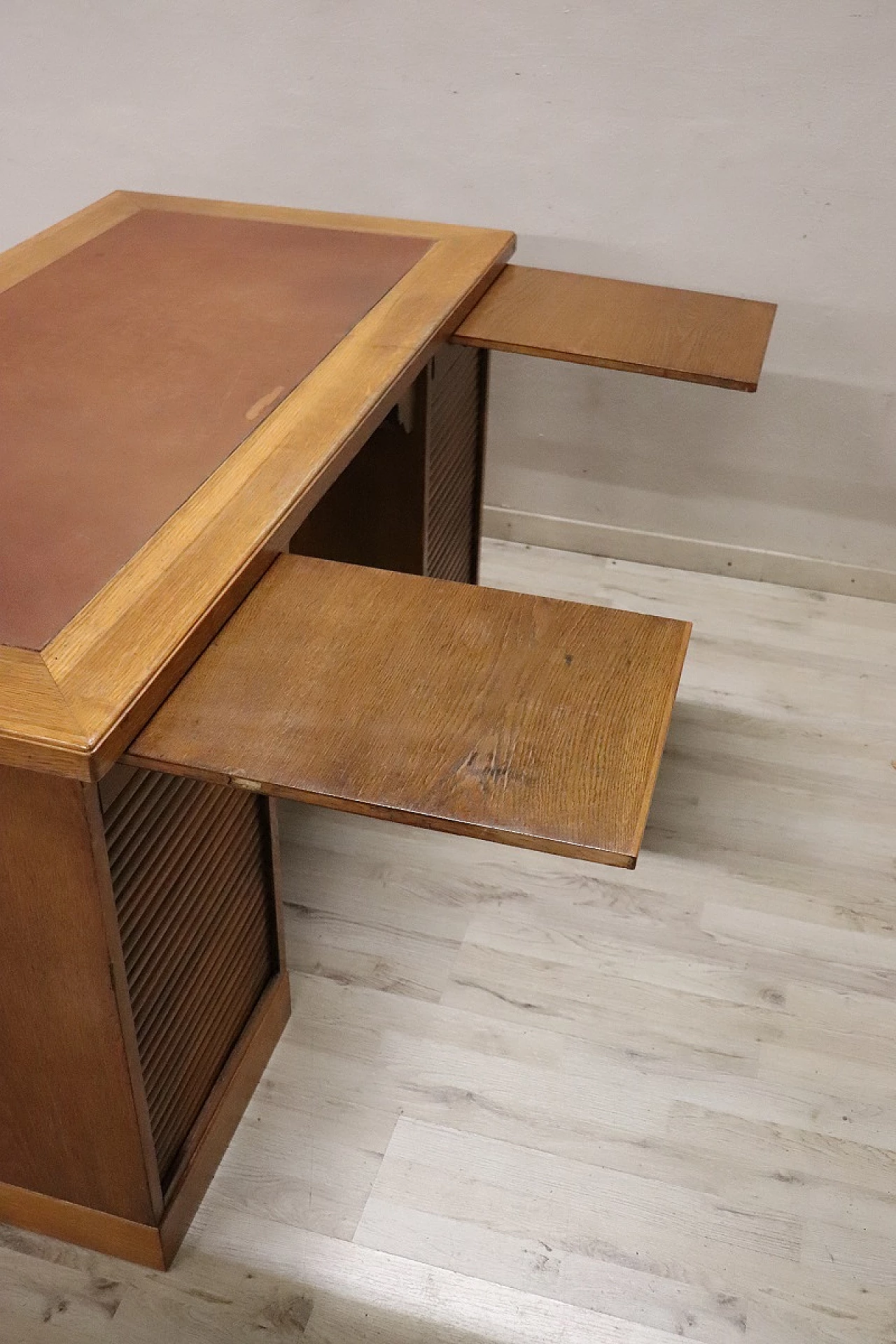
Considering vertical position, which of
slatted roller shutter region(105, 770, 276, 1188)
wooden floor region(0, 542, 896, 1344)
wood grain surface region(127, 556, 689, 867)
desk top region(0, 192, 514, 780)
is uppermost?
desk top region(0, 192, 514, 780)

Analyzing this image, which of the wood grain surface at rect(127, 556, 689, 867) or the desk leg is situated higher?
the wood grain surface at rect(127, 556, 689, 867)

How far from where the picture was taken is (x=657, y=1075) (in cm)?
174

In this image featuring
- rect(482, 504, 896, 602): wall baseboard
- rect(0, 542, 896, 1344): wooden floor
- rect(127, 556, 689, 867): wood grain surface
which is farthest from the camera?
rect(482, 504, 896, 602): wall baseboard

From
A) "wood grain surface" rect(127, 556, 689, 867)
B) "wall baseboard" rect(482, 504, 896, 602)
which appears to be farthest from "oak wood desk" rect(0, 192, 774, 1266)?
"wall baseboard" rect(482, 504, 896, 602)

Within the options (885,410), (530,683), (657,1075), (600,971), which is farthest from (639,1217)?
(885,410)

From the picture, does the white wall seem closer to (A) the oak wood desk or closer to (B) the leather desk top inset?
(B) the leather desk top inset

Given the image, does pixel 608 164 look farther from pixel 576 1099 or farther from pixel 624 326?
pixel 576 1099

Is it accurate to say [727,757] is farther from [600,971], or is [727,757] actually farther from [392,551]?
[392,551]

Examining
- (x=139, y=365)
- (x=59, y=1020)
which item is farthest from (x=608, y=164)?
(x=59, y=1020)

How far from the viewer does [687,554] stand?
2.91m

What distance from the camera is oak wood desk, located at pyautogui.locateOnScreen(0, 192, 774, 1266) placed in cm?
104

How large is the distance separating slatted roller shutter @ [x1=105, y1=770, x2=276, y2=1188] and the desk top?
0.49ft

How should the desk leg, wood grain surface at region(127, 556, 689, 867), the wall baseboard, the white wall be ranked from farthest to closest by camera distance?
1. the wall baseboard
2. the white wall
3. the desk leg
4. wood grain surface at region(127, 556, 689, 867)

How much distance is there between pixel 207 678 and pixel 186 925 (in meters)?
0.38
